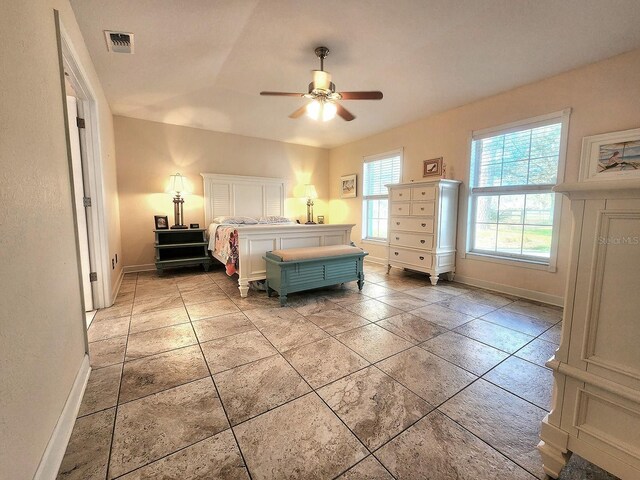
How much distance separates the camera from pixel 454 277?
3869 millimetres

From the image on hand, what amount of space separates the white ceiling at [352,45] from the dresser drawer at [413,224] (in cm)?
156

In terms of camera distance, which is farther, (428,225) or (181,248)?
(181,248)

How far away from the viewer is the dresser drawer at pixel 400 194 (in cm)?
394

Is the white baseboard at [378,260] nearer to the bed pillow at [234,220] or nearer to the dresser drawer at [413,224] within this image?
the dresser drawer at [413,224]

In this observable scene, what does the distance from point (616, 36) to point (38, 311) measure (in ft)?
13.8

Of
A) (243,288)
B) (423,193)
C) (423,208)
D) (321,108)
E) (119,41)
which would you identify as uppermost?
(119,41)

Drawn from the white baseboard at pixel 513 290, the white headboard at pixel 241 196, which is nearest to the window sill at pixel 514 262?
the white baseboard at pixel 513 290

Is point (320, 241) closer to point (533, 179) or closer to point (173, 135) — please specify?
point (533, 179)

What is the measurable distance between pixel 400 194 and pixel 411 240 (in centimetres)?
72

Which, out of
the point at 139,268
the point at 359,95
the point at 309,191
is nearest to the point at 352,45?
the point at 359,95

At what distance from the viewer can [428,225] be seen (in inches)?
145

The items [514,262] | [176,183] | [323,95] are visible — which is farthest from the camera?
[176,183]

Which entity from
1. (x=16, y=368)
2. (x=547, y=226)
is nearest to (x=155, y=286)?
(x=16, y=368)

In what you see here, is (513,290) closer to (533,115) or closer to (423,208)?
(423,208)
